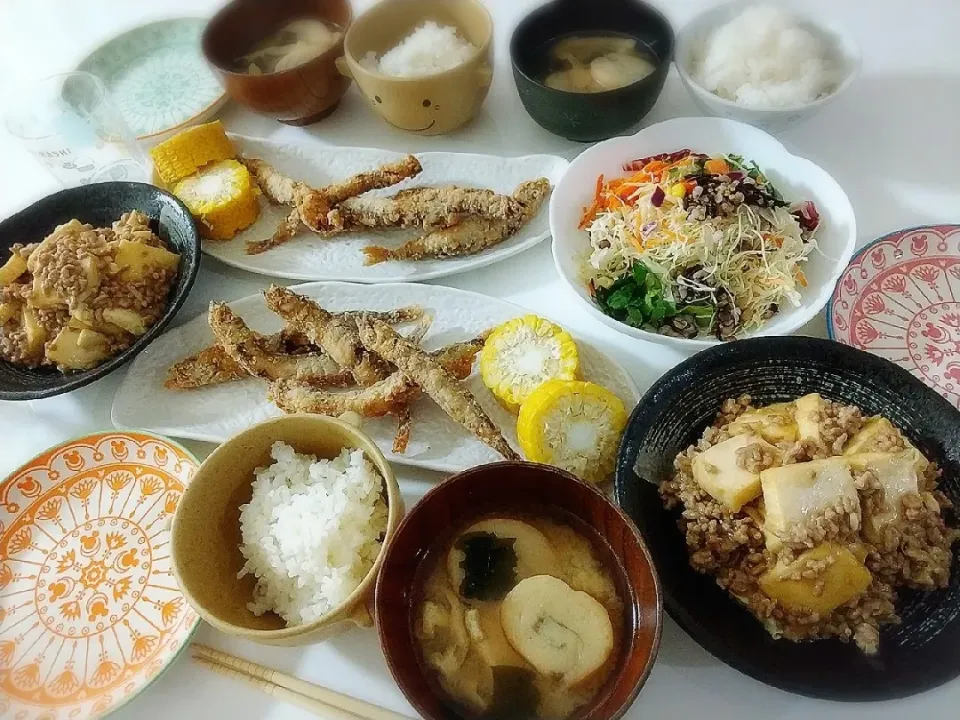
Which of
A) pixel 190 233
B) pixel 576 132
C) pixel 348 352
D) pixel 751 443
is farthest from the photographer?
pixel 576 132

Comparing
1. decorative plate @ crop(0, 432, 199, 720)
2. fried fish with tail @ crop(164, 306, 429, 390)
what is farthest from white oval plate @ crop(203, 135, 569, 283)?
decorative plate @ crop(0, 432, 199, 720)

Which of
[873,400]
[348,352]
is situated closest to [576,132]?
[348,352]

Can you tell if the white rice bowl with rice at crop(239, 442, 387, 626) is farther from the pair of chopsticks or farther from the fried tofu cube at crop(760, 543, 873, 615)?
the fried tofu cube at crop(760, 543, 873, 615)

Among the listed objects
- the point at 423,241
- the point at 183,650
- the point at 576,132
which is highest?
the point at 576,132

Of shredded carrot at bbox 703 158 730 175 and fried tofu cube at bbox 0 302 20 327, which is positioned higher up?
shredded carrot at bbox 703 158 730 175

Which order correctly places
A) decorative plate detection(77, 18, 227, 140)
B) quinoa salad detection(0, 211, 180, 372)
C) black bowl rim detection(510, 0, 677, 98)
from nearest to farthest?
quinoa salad detection(0, 211, 180, 372) → black bowl rim detection(510, 0, 677, 98) → decorative plate detection(77, 18, 227, 140)

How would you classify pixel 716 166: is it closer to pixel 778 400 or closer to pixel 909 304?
pixel 909 304

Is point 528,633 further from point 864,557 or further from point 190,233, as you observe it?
point 190,233
